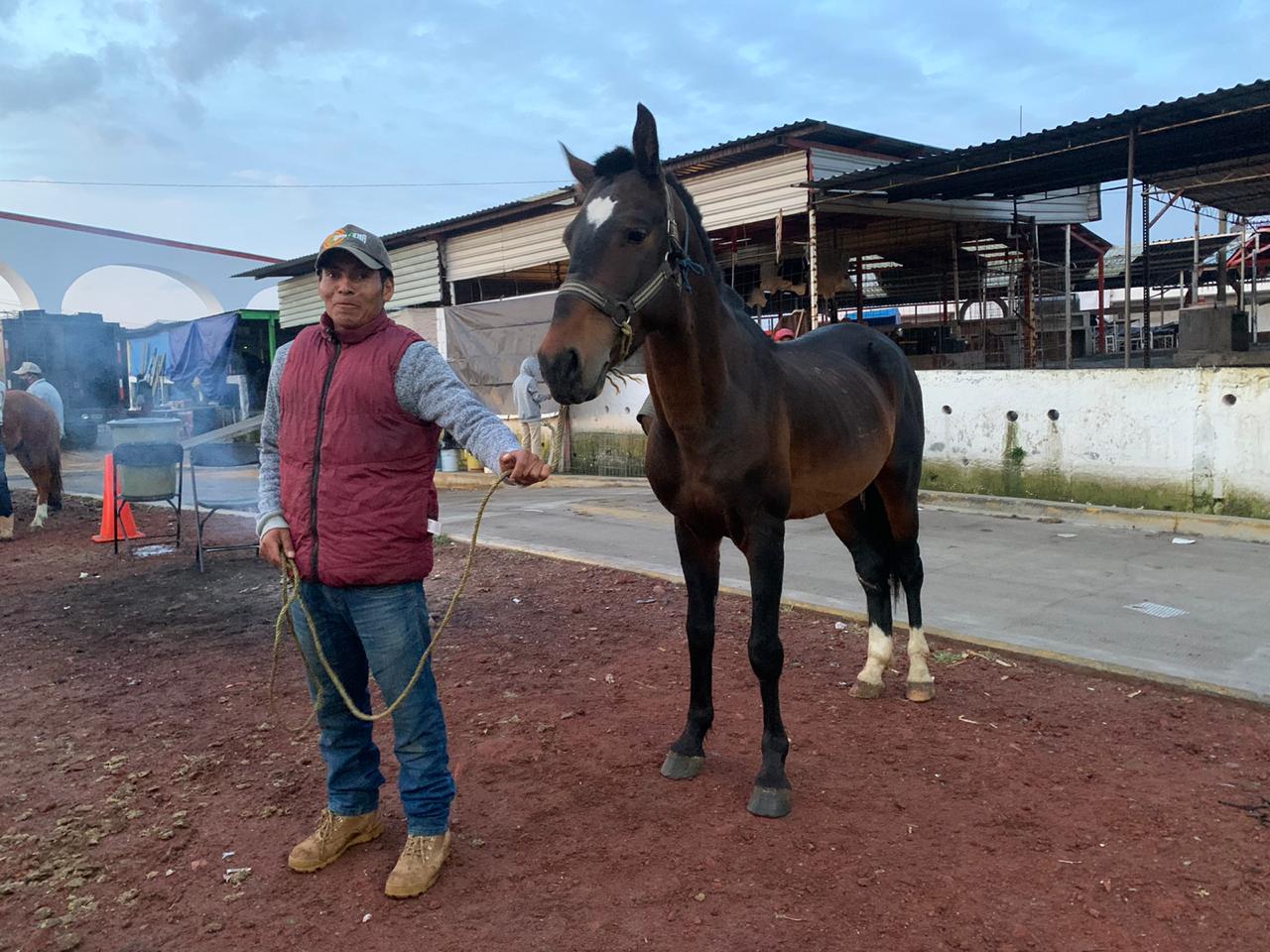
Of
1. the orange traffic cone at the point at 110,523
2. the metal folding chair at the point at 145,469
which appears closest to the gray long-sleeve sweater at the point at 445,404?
the metal folding chair at the point at 145,469

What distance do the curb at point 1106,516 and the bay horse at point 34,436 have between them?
9681 millimetres

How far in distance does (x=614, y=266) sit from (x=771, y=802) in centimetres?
195

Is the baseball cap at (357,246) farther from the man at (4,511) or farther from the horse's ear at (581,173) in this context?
the man at (4,511)

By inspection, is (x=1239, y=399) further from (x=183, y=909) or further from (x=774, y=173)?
(x=183, y=909)

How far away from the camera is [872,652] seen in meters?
4.32

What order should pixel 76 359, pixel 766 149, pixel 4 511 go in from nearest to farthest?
pixel 4 511
pixel 766 149
pixel 76 359

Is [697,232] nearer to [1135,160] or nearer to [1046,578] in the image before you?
[1046,578]

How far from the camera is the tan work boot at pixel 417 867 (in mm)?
2630

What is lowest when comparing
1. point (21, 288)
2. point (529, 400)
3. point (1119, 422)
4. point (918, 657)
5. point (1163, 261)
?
point (918, 657)

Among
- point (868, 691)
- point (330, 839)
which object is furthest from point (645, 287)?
point (868, 691)

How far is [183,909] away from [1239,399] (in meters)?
9.11

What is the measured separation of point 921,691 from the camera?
4.20 meters

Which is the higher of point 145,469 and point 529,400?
point 529,400

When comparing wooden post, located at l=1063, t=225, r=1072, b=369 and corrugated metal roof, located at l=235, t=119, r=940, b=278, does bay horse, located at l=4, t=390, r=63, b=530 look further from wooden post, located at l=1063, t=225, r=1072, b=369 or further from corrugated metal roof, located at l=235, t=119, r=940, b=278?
wooden post, located at l=1063, t=225, r=1072, b=369
